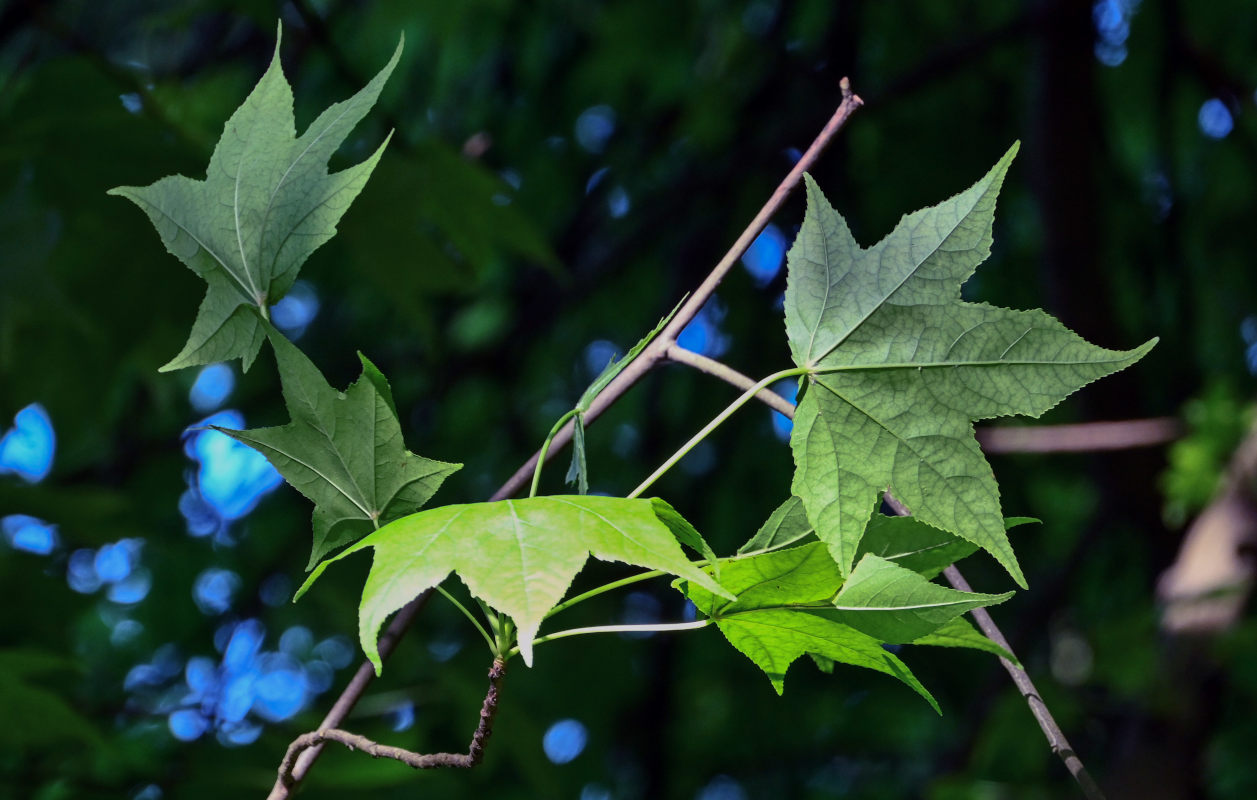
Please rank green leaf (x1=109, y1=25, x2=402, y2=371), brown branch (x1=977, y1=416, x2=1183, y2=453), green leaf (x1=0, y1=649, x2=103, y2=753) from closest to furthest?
green leaf (x1=109, y1=25, x2=402, y2=371), green leaf (x1=0, y1=649, x2=103, y2=753), brown branch (x1=977, y1=416, x2=1183, y2=453)

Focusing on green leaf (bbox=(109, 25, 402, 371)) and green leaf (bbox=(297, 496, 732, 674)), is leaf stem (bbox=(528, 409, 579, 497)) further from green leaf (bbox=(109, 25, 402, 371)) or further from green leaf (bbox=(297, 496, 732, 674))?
green leaf (bbox=(109, 25, 402, 371))

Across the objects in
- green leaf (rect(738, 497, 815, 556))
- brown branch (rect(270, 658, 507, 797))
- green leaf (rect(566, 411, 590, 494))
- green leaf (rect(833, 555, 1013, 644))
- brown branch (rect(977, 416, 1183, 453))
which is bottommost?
green leaf (rect(833, 555, 1013, 644))

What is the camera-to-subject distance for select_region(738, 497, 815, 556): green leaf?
48cm

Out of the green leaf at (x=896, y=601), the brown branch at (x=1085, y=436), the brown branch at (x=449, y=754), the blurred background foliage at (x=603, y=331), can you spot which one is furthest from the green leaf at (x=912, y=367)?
the brown branch at (x=1085, y=436)

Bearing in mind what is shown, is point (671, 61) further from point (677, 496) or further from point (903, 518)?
point (903, 518)

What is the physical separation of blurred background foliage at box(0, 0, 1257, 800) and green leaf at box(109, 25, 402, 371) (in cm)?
54

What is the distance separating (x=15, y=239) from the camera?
3.92 ft

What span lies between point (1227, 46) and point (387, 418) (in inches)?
80.0

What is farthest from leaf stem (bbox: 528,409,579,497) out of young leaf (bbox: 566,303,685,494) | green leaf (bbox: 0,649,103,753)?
green leaf (bbox: 0,649,103,753)

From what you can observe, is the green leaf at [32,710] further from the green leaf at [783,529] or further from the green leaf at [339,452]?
the green leaf at [783,529]

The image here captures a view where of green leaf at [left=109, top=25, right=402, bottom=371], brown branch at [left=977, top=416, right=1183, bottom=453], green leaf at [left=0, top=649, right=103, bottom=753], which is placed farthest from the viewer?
brown branch at [left=977, top=416, right=1183, bottom=453]

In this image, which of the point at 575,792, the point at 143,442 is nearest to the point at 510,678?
the point at 575,792

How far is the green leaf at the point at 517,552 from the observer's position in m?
0.38

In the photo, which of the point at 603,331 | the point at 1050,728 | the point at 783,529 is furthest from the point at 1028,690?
the point at 603,331
